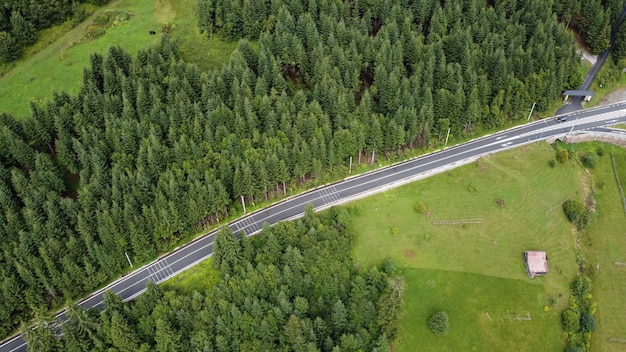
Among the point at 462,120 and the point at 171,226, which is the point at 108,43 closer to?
the point at 171,226

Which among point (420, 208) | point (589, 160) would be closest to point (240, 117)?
point (420, 208)

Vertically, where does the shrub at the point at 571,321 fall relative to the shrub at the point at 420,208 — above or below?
below

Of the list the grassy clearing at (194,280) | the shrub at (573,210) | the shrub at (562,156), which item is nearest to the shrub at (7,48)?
the grassy clearing at (194,280)

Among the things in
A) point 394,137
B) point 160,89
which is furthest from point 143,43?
point 394,137

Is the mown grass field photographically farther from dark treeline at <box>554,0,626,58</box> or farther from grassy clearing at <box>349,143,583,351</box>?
dark treeline at <box>554,0,626,58</box>

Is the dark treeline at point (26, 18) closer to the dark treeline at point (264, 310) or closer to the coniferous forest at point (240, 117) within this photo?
the coniferous forest at point (240, 117)

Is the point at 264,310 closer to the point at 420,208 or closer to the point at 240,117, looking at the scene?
the point at 420,208

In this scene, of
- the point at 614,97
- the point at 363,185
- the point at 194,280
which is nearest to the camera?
the point at 194,280
